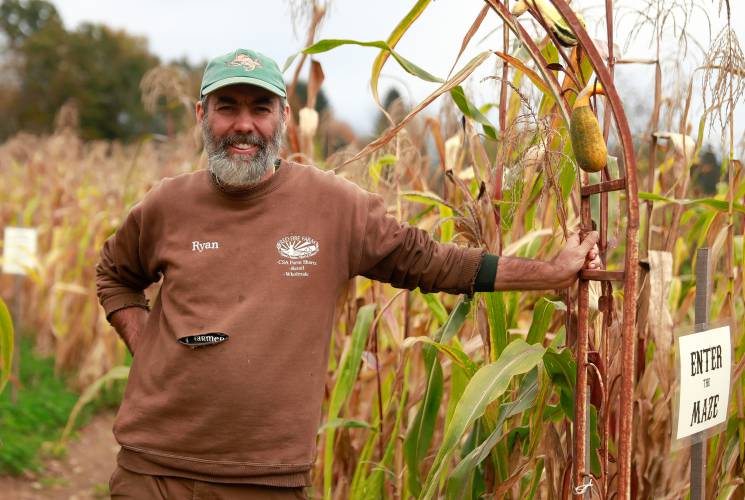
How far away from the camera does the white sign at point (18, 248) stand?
4.43 m

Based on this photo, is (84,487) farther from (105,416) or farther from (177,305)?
→ (177,305)

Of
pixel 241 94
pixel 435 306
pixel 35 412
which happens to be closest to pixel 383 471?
pixel 435 306

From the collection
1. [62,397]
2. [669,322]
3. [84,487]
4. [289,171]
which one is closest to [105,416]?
[62,397]

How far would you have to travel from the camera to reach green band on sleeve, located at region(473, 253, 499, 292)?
5.58 ft

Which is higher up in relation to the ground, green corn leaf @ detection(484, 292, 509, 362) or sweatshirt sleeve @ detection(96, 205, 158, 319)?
sweatshirt sleeve @ detection(96, 205, 158, 319)

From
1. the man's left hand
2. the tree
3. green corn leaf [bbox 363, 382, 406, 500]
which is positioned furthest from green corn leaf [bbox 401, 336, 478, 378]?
the tree

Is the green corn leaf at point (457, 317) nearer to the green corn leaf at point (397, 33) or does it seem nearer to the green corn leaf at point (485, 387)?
the green corn leaf at point (485, 387)

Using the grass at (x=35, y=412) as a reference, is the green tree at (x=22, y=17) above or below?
above

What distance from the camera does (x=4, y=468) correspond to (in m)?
3.79

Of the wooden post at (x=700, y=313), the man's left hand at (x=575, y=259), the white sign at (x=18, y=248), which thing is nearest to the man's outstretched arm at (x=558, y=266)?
the man's left hand at (x=575, y=259)

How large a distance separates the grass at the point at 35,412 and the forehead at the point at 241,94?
2474 mm

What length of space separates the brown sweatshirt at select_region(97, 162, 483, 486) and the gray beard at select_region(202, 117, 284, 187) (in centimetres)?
4

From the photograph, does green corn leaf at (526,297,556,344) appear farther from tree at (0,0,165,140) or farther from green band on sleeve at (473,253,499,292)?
tree at (0,0,165,140)

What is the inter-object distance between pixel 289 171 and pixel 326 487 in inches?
35.2
